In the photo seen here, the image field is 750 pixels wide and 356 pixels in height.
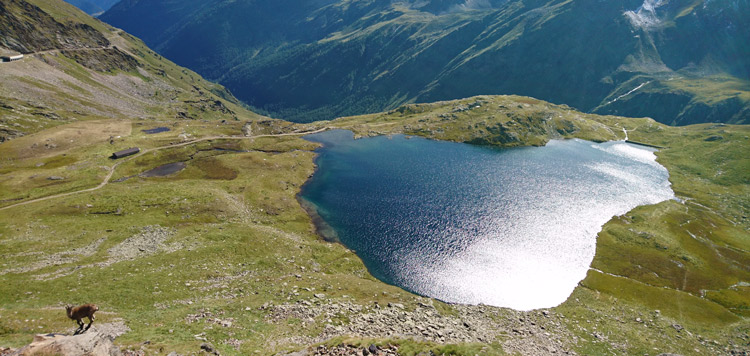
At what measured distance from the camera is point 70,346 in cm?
2077

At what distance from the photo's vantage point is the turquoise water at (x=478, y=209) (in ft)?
234

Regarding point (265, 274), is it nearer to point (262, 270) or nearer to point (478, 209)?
point (262, 270)

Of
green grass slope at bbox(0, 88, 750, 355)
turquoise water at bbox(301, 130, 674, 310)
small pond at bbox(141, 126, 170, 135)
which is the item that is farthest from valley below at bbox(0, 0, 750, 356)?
A: small pond at bbox(141, 126, 170, 135)

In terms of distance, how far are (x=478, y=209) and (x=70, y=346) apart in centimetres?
9485

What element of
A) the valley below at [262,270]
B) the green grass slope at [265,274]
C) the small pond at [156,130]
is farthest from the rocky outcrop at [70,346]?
the small pond at [156,130]

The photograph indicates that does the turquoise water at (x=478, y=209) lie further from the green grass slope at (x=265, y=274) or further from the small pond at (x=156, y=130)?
the small pond at (x=156, y=130)

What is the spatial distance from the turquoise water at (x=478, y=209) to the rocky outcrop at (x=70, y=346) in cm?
5392

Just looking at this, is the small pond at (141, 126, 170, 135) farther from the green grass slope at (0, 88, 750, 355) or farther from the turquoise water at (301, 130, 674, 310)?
Result: the turquoise water at (301, 130, 674, 310)

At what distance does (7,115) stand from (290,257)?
178 metres

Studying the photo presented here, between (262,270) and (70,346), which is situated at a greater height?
(70,346)

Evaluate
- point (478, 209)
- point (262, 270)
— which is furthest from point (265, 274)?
point (478, 209)

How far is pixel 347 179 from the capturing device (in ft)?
401

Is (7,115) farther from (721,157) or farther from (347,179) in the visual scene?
(721,157)

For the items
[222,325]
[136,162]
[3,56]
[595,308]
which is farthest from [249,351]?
[3,56]
